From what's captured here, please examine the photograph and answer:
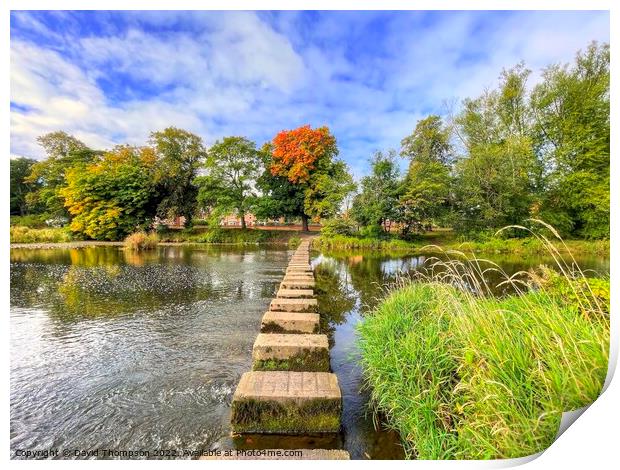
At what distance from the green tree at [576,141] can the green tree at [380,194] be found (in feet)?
36.0

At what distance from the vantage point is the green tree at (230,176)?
57.4 feet

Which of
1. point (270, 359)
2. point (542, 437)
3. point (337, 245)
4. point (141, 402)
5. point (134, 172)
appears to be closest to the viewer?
point (542, 437)

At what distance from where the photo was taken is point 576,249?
344cm

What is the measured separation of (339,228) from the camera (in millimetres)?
15656

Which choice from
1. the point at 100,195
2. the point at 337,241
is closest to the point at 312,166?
the point at 337,241

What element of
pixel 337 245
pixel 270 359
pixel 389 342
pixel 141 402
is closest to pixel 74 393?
pixel 141 402

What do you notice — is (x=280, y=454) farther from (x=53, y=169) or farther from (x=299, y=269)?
(x=299, y=269)

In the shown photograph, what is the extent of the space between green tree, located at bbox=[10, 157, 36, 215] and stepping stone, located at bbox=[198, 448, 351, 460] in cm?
270

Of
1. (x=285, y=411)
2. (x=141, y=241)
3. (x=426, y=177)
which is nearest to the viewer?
(x=285, y=411)

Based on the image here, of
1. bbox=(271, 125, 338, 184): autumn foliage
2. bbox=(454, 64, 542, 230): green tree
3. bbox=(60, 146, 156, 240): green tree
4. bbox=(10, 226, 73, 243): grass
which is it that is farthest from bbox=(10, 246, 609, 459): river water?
bbox=(271, 125, 338, 184): autumn foliage

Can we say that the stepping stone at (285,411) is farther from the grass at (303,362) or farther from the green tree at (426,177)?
the green tree at (426,177)

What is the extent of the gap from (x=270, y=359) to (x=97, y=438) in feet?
3.81

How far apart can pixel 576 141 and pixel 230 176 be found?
55.2ft
